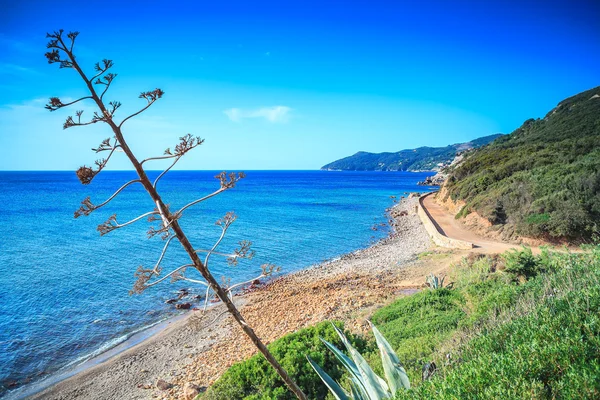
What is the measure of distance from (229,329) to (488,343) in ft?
38.1

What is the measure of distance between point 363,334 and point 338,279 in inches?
334

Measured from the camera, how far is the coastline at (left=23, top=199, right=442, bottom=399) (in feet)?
34.6

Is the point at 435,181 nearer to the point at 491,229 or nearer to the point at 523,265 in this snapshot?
the point at 491,229

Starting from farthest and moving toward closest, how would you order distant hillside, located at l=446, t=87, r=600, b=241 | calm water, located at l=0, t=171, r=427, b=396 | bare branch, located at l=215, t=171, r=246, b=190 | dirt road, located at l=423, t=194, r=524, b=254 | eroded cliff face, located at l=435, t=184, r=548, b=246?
1. eroded cliff face, located at l=435, t=184, r=548, b=246
2. dirt road, located at l=423, t=194, r=524, b=254
3. distant hillside, located at l=446, t=87, r=600, b=241
4. calm water, located at l=0, t=171, r=427, b=396
5. bare branch, located at l=215, t=171, r=246, b=190

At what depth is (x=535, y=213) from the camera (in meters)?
19.1

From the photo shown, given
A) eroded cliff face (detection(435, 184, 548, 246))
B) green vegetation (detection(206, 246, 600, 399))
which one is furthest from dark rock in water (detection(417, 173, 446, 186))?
green vegetation (detection(206, 246, 600, 399))

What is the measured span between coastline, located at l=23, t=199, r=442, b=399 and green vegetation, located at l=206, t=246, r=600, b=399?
1.78 metres

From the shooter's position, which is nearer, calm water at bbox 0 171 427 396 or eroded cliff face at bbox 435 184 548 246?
calm water at bbox 0 171 427 396

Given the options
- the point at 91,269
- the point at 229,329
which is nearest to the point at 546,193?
the point at 229,329

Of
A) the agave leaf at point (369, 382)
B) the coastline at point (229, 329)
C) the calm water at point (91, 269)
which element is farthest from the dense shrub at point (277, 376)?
the calm water at point (91, 269)

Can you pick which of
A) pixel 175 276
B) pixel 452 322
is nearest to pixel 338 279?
pixel 452 322

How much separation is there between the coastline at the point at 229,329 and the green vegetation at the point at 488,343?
5.83ft

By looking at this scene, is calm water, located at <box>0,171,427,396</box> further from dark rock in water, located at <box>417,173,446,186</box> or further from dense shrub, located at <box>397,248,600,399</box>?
dark rock in water, located at <box>417,173,446,186</box>

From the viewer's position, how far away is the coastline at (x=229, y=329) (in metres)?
10.5
